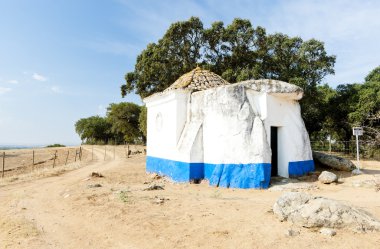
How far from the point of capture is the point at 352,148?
2309 centimetres

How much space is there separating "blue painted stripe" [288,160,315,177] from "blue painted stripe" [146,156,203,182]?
3624 mm

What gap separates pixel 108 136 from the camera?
56469 mm

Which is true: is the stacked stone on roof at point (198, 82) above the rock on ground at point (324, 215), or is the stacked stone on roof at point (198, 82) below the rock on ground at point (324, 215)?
above

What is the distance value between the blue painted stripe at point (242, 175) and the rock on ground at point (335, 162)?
16.1ft

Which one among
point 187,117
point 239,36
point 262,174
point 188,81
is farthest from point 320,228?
point 239,36

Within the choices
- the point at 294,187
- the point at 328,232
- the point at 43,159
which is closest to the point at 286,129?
the point at 294,187

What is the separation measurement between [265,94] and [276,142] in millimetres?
2144

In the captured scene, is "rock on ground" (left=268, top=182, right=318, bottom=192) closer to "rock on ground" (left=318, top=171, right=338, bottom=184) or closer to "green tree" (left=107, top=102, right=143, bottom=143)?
"rock on ground" (left=318, top=171, right=338, bottom=184)

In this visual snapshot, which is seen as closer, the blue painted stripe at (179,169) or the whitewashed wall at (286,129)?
the whitewashed wall at (286,129)

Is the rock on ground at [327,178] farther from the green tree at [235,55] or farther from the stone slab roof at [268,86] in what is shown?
the green tree at [235,55]

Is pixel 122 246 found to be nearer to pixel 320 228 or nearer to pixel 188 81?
pixel 320 228

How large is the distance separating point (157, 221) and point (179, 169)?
20.1 ft

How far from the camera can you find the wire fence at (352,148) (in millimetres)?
21062

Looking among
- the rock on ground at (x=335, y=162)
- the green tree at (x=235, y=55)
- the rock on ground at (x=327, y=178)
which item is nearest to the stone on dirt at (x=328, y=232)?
the rock on ground at (x=327, y=178)
